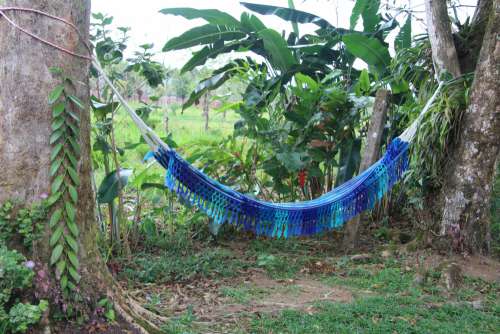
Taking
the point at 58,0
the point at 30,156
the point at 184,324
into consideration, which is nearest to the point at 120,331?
the point at 184,324

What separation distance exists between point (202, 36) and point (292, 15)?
783 mm

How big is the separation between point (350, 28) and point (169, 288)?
2.45m

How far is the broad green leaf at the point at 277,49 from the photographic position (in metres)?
3.71

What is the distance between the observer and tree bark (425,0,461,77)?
319 centimetres

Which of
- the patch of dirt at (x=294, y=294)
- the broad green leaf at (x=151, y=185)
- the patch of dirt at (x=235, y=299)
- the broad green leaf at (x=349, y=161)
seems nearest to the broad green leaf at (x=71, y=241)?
the patch of dirt at (x=235, y=299)

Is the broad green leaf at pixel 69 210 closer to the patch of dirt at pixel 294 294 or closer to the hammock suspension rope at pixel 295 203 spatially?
the hammock suspension rope at pixel 295 203

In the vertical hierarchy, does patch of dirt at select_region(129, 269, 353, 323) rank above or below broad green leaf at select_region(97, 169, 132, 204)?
below

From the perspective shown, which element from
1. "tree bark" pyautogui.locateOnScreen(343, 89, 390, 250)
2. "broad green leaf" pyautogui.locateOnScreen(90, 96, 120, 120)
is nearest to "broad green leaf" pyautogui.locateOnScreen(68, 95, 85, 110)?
"broad green leaf" pyautogui.locateOnScreen(90, 96, 120, 120)

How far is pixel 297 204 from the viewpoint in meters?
2.90

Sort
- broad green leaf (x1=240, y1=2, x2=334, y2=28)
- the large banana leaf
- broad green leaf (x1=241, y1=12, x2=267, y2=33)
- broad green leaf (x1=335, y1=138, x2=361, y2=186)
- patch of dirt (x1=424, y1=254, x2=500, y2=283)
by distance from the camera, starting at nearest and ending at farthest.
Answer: patch of dirt (x1=424, y1=254, x2=500, y2=283) < broad green leaf (x1=335, y1=138, x2=361, y2=186) < broad green leaf (x1=241, y1=12, x2=267, y2=33) < the large banana leaf < broad green leaf (x1=240, y1=2, x2=334, y2=28)

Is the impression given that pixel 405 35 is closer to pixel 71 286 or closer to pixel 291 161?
pixel 291 161

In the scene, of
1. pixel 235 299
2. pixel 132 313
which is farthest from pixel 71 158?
pixel 235 299

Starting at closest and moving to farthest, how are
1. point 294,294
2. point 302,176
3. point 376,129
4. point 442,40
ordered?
point 294,294 → point 442,40 → point 376,129 → point 302,176

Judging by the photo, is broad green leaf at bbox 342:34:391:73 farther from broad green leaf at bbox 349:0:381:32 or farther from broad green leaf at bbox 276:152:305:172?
broad green leaf at bbox 276:152:305:172
